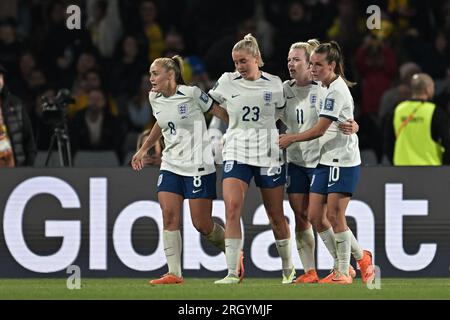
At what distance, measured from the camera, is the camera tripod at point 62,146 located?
1675 cm

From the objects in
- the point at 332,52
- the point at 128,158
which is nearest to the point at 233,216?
the point at 332,52

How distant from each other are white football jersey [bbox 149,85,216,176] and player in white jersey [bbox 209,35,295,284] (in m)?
0.19

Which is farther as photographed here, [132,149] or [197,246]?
[132,149]

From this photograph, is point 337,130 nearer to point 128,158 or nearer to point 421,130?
point 421,130

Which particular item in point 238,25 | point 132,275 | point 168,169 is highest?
point 238,25

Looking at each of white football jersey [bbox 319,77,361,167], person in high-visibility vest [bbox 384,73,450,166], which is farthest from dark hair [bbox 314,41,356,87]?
person in high-visibility vest [bbox 384,73,450,166]

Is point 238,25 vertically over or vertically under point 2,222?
over

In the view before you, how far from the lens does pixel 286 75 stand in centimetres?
Answer: 1967

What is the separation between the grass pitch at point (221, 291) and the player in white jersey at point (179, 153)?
53 centimetres

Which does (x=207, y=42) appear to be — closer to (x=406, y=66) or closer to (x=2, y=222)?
(x=406, y=66)

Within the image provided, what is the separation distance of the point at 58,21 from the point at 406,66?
4.57 meters

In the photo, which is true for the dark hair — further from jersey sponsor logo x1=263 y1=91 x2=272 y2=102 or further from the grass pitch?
the grass pitch

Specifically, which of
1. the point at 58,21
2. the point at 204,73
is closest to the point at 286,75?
the point at 204,73

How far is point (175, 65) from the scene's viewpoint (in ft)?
45.0
